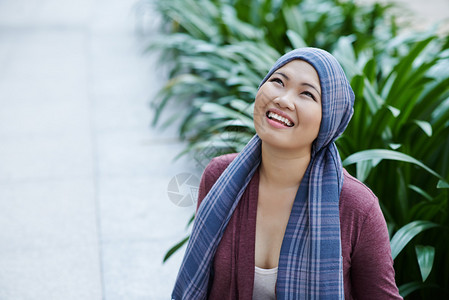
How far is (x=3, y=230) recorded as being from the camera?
3.12m

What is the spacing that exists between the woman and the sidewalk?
3.50 ft

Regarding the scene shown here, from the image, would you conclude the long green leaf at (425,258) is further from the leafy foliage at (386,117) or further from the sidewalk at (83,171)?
the sidewalk at (83,171)

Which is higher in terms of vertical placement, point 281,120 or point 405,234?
point 281,120

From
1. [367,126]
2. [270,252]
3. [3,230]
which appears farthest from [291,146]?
[3,230]

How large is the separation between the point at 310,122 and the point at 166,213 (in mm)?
1979

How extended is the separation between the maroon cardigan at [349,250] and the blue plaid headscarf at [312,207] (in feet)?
0.10

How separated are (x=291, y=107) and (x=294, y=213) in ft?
1.02

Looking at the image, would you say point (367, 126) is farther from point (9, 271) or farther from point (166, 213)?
point (9, 271)

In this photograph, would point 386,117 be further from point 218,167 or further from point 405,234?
point 218,167

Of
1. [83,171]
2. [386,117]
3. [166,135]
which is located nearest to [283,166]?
[386,117]

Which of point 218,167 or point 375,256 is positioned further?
point 218,167

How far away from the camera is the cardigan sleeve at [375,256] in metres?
1.62

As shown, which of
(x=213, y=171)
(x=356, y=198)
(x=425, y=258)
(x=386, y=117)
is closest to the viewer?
(x=356, y=198)

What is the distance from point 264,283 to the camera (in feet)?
5.57
